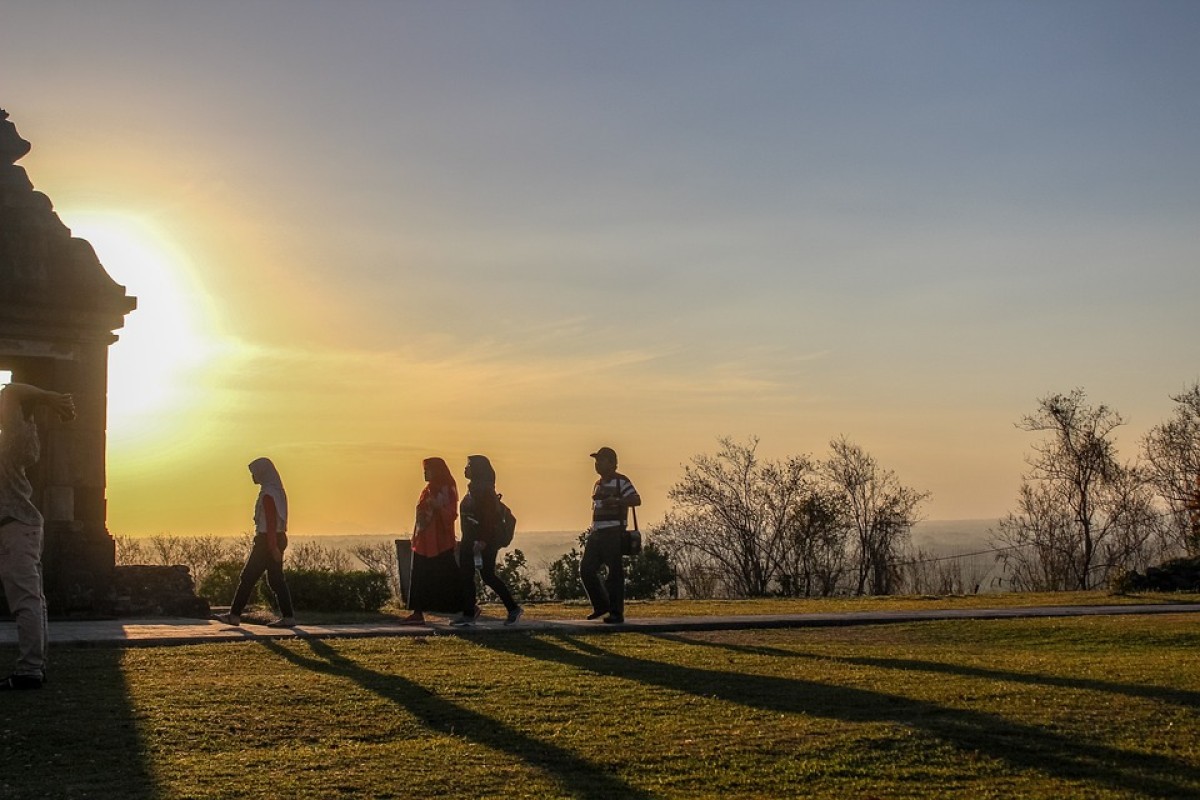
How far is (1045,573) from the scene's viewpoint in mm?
44094

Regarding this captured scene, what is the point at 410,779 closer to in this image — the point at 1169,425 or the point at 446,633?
the point at 446,633

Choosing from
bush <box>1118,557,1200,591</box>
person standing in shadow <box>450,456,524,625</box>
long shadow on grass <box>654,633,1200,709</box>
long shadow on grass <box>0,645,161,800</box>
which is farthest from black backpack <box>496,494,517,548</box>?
bush <box>1118,557,1200,591</box>

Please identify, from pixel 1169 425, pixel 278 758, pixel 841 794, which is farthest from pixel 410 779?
pixel 1169 425

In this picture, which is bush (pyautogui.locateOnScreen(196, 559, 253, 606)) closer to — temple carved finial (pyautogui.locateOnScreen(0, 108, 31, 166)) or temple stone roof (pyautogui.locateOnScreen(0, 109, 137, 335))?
temple stone roof (pyautogui.locateOnScreen(0, 109, 137, 335))

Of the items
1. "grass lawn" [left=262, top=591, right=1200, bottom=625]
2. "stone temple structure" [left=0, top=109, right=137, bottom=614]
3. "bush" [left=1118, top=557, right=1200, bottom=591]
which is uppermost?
"stone temple structure" [left=0, top=109, right=137, bottom=614]

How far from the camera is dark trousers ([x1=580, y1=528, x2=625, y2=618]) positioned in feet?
54.2

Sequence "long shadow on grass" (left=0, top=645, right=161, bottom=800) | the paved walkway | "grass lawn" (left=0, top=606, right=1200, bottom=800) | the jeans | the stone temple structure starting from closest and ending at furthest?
"long shadow on grass" (left=0, top=645, right=161, bottom=800) < "grass lawn" (left=0, top=606, right=1200, bottom=800) < the jeans < the paved walkway < the stone temple structure

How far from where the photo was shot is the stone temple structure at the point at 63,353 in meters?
18.9

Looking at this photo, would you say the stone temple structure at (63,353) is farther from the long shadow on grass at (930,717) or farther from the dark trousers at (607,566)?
the long shadow on grass at (930,717)

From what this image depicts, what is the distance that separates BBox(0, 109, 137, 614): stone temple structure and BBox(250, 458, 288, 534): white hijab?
3.21 metres

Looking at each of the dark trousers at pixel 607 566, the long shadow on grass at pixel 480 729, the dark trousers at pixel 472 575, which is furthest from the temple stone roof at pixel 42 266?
the long shadow on grass at pixel 480 729

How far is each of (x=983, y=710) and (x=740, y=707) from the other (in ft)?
5.59

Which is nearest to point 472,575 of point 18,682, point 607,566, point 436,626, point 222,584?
point 436,626

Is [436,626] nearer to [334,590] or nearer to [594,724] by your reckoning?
[334,590]
